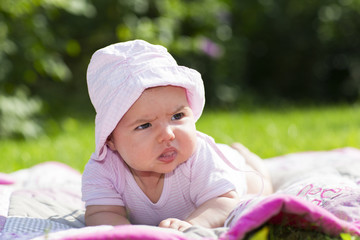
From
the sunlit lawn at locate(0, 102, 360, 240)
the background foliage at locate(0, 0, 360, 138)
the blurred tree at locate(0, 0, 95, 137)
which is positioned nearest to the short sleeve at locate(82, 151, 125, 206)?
the sunlit lawn at locate(0, 102, 360, 240)

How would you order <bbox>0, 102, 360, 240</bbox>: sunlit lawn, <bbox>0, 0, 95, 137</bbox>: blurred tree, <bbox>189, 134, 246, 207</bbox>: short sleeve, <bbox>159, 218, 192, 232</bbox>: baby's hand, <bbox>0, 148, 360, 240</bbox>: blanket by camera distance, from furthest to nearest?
<bbox>0, 0, 95, 137</bbox>: blurred tree → <bbox>0, 102, 360, 240</bbox>: sunlit lawn → <bbox>189, 134, 246, 207</bbox>: short sleeve → <bbox>159, 218, 192, 232</bbox>: baby's hand → <bbox>0, 148, 360, 240</bbox>: blanket

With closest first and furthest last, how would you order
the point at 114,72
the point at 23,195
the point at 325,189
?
the point at 114,72
the point at 325,189
the point at 23,195

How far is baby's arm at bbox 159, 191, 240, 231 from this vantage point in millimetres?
2022

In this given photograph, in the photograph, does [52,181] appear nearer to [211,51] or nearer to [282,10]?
[211,51]

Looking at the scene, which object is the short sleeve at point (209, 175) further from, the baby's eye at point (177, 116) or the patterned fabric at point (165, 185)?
the baby's eye at point (177, 116)

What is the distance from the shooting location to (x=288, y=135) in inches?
176

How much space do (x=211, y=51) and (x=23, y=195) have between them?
4385 mm

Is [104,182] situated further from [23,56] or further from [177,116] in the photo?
[23,56]

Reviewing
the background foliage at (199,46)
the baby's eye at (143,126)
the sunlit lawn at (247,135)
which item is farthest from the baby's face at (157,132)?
the background foliage at (199,46)

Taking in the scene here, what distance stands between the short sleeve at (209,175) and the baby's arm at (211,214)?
0.03 metres

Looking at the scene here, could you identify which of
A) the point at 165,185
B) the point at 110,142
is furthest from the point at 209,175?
the point at 110,142

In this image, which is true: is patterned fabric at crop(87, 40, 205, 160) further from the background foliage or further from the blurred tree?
the blurred tree

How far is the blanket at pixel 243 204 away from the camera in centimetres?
175

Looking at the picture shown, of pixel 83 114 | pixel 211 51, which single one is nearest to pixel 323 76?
pixel 211 51
